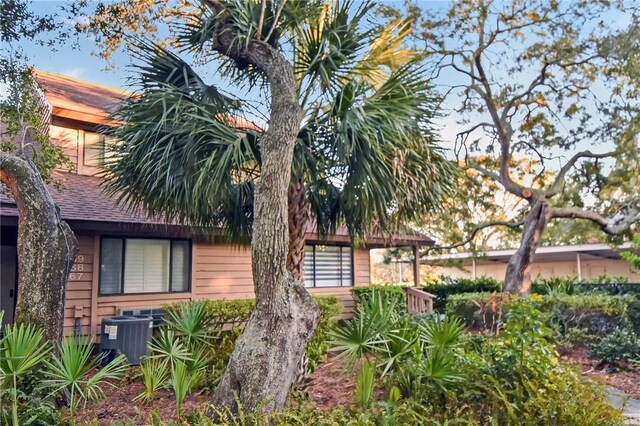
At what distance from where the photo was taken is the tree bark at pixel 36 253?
5.80m

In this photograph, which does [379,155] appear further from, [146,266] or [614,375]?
[146,266]

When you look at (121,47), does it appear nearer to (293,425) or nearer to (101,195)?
(101,195)

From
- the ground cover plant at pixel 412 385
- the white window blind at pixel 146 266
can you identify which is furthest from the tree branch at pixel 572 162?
the white window blind at pixel 146 266

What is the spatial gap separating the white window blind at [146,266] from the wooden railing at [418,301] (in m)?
6.92

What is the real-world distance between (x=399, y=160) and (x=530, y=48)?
1063cm

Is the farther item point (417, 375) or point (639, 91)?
point (639, 91)

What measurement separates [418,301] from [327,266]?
111 inches

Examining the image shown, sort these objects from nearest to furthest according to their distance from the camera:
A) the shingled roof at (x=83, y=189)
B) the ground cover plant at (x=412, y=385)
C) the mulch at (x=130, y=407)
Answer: the ground cover plant at (x=412, y=385), the mulch at (x=130, y=407), the shingled roof at (x=83, y=189)

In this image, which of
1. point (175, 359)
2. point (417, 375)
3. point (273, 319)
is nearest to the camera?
point (273, 319)

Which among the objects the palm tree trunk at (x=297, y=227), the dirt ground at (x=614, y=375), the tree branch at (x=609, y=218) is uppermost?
the tree branch at (x=609, y=218)

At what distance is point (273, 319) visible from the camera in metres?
4.96

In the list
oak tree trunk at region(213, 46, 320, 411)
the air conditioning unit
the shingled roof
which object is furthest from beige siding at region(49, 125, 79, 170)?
oak tree trunk at region(213, 46, 320, 411)

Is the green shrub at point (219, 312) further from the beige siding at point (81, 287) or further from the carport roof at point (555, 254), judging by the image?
the carport roof at point (555, 254)

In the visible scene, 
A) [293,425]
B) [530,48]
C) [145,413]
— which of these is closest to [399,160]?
[293,425]
